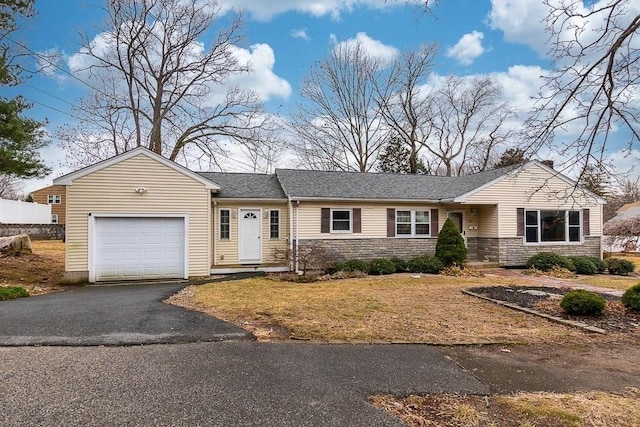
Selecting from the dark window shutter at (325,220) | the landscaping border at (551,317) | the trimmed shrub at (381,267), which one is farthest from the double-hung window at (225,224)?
the landscaping border at (551,317)

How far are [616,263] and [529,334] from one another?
13.4m

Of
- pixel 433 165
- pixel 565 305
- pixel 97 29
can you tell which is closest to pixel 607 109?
pixel 565 305

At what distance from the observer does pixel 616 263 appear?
16219mm

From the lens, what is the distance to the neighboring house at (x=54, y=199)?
1681 inches

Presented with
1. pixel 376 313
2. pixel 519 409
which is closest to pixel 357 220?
pixel 376 313

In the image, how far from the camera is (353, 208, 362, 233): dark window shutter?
51.0ft

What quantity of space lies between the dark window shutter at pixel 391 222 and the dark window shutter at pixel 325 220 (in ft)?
8.33

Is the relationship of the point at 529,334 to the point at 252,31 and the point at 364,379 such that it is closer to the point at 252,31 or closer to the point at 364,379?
the point at 364,379

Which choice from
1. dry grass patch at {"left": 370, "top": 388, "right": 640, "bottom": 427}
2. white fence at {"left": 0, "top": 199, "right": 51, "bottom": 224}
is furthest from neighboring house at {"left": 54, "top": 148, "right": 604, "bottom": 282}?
white fence at {"left": 0, "top": 199, "right": 51, "bottom": 224}

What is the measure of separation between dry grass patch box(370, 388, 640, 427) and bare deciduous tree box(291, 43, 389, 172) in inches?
1075

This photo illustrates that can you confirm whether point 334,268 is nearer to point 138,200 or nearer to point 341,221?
point 341,221

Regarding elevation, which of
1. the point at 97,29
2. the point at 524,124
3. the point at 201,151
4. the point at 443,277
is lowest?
the point at 443,277

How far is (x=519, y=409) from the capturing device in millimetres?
3645

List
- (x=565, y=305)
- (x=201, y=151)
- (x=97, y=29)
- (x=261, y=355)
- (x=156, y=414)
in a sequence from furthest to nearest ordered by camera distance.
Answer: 1. (x=201, y=151)
2. (x=97, y=29)
3. (x=565, y=305)
4. (x=261, y=355)
5. (x=156, y=414)
